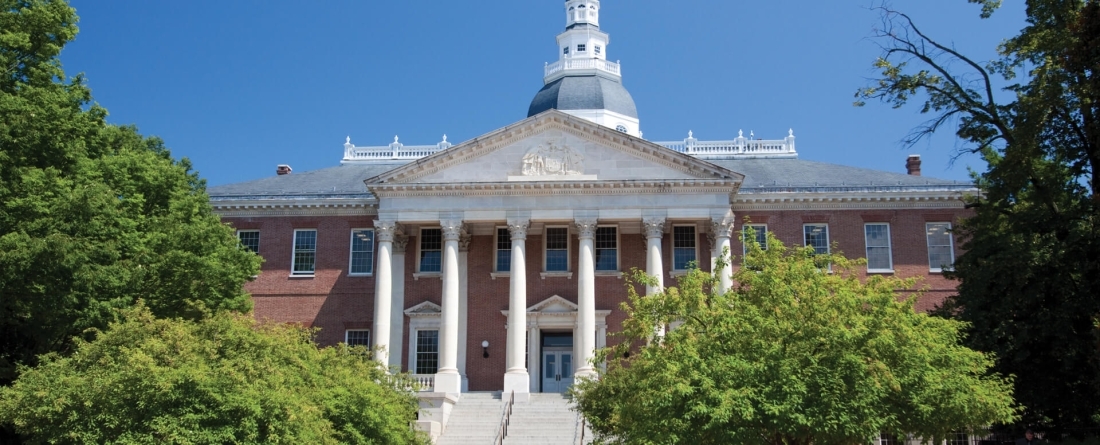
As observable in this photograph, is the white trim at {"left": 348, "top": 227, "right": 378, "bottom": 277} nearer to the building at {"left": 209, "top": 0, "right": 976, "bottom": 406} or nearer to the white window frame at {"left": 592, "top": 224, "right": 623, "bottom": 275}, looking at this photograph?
the building at {"left": 209, "top": 0, "right": 976, "bottom": 406}

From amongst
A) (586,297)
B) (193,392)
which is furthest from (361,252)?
(193,392)

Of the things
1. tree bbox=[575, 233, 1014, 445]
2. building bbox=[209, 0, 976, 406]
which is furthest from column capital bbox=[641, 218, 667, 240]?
tree bbox=[575, 233, 1014, 445]

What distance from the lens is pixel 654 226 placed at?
40.4m

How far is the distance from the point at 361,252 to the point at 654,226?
12.3 metres

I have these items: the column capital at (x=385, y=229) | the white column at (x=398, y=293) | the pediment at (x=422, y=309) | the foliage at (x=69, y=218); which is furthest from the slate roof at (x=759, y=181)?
the foliage at (x=69, y=218)

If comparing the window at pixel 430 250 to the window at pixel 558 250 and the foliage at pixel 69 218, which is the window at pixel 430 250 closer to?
the window at pixel 558 250

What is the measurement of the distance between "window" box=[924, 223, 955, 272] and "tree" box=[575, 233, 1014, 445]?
762 inches

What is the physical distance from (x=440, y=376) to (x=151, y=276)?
12093 mm

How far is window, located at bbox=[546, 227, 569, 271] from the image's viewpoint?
143ft

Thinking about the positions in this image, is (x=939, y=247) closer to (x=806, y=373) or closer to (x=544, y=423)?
(x=544, y=423)

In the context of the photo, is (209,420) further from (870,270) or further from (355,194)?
(870,270)

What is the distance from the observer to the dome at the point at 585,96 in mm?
63188

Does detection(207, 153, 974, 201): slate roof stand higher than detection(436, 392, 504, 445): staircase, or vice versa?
detection(207, 153, 974, 201): slate roof

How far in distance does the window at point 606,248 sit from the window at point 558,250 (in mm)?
1274
